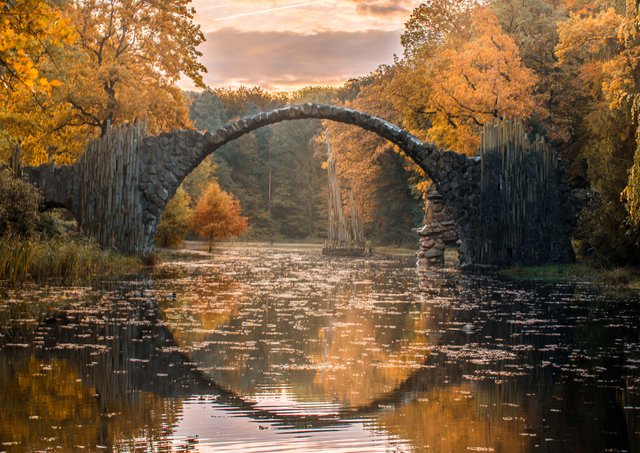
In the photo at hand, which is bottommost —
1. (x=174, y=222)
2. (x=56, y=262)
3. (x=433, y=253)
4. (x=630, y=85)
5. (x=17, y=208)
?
(x=56, y=262)

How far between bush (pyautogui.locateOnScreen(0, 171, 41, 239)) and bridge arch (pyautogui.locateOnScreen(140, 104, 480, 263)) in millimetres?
5853

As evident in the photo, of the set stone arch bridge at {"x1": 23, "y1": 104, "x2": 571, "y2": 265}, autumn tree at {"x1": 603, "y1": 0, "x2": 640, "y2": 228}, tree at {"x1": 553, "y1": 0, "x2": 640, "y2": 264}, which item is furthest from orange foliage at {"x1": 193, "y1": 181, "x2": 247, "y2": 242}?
autumn tree at {"x1": 603, "y1": 0, "x2": 640, "y2": 228}

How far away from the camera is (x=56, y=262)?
16.6 meters

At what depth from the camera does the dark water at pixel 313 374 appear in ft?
15.8

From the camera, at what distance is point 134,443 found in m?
4.49

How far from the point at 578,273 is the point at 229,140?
9439mm

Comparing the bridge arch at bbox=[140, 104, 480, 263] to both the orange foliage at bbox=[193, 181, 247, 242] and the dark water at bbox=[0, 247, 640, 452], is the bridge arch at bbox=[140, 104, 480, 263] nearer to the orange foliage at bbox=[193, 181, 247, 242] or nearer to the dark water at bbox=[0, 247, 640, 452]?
the dark water at bbox=[0, 247, 640, 452]

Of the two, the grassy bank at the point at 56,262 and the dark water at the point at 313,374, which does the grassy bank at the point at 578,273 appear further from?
the grassy bank at the point at 56,262

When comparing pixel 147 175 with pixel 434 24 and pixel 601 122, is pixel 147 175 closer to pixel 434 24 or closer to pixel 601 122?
pixel 601 122

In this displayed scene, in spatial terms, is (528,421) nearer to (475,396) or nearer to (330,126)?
(475,396)

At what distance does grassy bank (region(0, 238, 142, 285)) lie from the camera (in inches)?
591

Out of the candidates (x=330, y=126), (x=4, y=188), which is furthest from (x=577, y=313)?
(x=330, y=126)

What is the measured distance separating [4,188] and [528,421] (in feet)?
43.4

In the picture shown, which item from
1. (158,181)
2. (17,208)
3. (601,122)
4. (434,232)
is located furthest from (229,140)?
(601,122)
